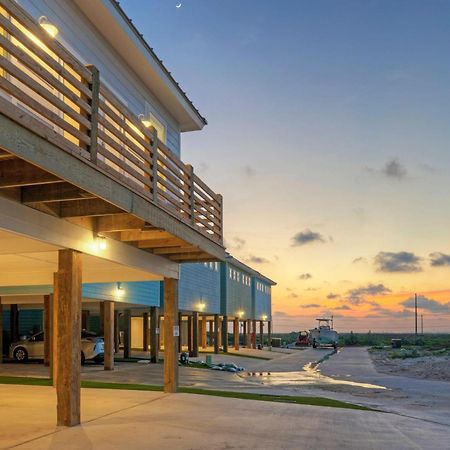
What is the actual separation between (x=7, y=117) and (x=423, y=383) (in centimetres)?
2389

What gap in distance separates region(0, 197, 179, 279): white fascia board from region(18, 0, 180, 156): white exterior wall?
11.9ft

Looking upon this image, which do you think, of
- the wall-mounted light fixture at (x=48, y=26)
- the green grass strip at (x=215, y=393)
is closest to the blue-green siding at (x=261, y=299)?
the green grass strip at (x=215, y=393)

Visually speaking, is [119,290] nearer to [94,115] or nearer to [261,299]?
[94,115]

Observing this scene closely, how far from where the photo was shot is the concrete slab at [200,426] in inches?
349

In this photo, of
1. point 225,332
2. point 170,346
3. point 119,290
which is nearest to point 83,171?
point 170,346

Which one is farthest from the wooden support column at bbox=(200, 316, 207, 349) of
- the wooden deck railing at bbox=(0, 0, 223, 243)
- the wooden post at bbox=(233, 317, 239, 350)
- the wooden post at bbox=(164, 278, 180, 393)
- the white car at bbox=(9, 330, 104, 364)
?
the wooden deck railing at bbox=(0, 0, 223, 243)

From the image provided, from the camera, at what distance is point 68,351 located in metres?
9.59

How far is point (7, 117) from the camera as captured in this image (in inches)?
246

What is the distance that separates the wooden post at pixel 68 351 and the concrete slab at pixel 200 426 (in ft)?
1.07

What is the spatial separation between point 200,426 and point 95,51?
7801 mm

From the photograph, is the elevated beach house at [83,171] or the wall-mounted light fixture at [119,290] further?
the wall-mounted light fixture at [119,290]

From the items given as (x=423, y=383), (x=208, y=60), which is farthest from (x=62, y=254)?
(x=423, y=383)

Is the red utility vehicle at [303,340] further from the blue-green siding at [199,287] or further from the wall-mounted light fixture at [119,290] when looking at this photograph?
the wall-mounted light fixture at [119,290]

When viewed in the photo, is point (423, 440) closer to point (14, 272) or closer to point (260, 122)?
point (14, 272)
